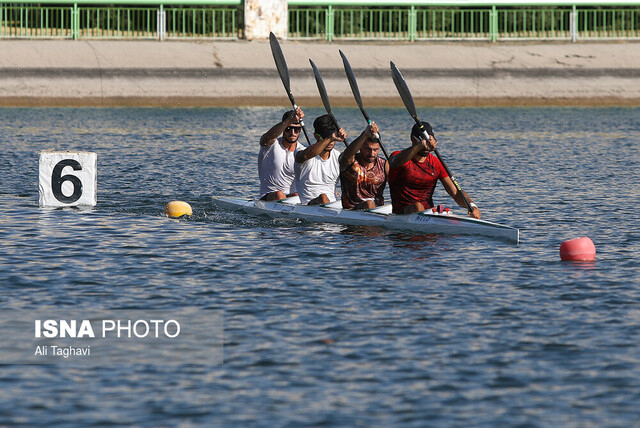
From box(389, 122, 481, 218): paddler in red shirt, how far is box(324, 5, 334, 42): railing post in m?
31.1

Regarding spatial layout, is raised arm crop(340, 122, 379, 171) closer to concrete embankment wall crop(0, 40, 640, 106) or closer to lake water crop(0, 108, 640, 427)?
lake water crop(0, 108, 640, 427)

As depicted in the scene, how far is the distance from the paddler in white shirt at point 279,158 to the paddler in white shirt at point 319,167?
29 centimetres

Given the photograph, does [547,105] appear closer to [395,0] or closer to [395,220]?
[395,0]

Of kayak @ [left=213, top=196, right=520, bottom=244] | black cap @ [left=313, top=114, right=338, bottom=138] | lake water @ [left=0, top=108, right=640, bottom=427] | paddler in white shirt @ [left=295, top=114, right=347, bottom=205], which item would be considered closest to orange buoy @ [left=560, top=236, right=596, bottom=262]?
lake water @ [left=0, top=108, right=640, bottom=427]

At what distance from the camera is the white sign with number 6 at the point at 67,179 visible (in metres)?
19.4

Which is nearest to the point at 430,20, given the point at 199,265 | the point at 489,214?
the point at 489,214

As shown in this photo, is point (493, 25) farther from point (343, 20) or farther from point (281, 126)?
point (281, 126)

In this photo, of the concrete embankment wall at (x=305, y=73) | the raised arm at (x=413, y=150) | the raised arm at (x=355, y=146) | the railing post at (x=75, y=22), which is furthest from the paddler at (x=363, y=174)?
the railing post at (x=75, y=22)

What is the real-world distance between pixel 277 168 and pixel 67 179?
140 inches

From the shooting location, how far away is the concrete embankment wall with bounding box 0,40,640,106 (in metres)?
44.0

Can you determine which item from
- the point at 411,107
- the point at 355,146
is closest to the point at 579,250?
the point at 355,146

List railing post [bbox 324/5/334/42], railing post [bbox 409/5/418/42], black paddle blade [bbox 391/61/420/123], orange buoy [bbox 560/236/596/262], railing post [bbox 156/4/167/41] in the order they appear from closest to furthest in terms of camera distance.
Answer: orange buoy [bbox 560/236/596/262], black paddle blade [bbox 391/61/420/123], railing post [bbox 156/4/167/41], railing post [bbox 324/5/334/42], railing post [bbox 409/5/418/42]

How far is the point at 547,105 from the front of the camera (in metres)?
46.8

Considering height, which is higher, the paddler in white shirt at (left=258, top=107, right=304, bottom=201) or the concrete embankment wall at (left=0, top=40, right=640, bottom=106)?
the concrete embankment wall at (left=0, top=40, right=640, bottom=106)
